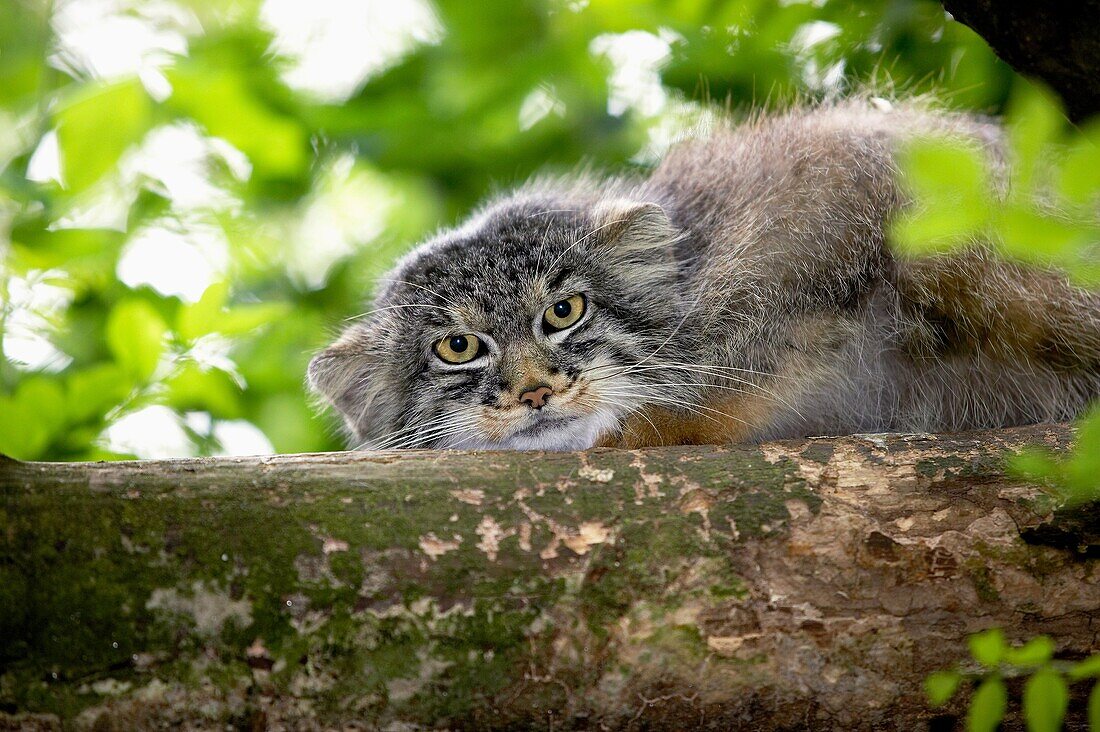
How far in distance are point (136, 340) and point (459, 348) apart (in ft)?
4.51

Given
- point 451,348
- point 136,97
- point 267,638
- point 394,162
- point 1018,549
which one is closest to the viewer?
point 267,638

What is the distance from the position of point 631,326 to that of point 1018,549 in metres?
1.99

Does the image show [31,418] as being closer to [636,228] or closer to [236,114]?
[236,114]

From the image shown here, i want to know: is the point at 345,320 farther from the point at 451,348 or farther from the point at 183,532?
the point at 183,532

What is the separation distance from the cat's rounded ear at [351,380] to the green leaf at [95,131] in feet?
5.75

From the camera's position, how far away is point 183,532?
2.73m

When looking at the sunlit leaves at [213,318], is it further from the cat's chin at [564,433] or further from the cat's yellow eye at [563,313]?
the cat's yellow eye at [563,313]

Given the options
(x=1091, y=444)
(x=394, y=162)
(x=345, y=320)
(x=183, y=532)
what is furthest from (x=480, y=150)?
(x=1091, y=444)

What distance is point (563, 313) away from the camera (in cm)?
448

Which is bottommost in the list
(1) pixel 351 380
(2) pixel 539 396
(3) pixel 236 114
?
(1) pixel 351 380

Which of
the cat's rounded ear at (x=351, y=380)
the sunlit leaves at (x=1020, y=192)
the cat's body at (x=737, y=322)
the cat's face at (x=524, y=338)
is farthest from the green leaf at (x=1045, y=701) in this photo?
the cat's rounded ear at (x=351, y=380)

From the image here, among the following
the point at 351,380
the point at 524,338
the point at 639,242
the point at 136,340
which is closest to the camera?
the point at 136,340

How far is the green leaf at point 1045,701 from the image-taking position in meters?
1.77

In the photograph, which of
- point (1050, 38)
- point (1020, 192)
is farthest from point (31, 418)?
point (1050, 38)
